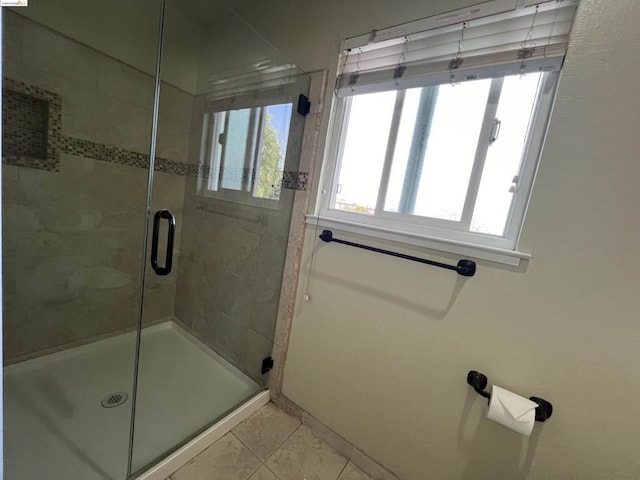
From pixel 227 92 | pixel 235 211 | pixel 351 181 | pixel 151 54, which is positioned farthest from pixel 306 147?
pixel 151 54

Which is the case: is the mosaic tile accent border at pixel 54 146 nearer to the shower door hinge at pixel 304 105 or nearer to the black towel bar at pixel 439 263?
the shower door hinge at pixel 304 105

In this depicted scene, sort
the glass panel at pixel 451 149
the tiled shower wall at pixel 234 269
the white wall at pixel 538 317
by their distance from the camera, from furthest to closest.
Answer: the tiled shower wall at pixel 234 269 → the glass panel at pixel 451 149 → the white wall at pixel 538 317

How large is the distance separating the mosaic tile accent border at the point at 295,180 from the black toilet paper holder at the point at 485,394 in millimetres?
1142

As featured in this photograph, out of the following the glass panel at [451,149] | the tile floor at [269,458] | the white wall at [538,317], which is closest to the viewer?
the white wall at [538,317]

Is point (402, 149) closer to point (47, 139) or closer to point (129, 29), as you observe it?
point (129, 29)

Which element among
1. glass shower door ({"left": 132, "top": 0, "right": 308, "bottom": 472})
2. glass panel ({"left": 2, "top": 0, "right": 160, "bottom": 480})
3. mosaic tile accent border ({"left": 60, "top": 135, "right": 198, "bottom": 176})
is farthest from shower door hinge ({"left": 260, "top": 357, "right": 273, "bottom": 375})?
mosaic tile accent border ({"left": 60, "top": 135, "right": 198, "bottom": 176})

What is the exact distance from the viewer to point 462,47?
3.69ft

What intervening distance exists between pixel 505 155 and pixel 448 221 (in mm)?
324

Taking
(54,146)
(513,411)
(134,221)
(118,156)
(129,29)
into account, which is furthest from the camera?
(134,221)

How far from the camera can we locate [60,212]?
1629 millimetres

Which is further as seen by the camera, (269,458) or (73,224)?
(73,224)

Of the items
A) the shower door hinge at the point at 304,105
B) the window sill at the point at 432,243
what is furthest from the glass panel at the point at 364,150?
the shower door hinge at the point at 304,105

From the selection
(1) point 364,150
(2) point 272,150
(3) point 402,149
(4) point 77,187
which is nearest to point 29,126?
(4) point 77,187

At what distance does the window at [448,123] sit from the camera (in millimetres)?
1026
